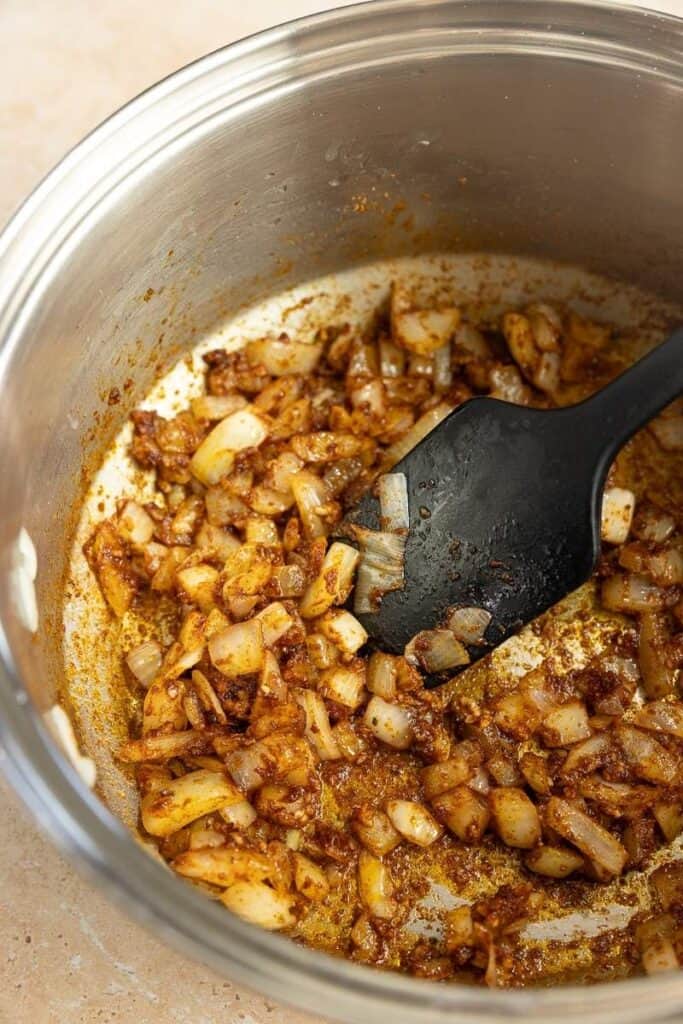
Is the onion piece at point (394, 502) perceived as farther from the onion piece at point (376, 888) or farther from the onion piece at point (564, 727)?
the onion piece at point (376, 888)

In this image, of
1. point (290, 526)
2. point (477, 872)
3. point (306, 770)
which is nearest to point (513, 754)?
point (477, 872)

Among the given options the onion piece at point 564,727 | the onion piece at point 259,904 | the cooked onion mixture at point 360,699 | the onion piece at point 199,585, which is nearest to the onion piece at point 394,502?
the cooked onion mixture at point 360,699

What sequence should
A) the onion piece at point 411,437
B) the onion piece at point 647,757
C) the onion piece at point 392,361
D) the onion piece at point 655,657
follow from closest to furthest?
the onion piece at point 647,757 → the onion piece at point 655,657 → the onion piece at point 411,437 → the onion piece at point 392,361

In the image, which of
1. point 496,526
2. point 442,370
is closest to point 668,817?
point 496,526

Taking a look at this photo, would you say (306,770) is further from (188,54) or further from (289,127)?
(188,54)

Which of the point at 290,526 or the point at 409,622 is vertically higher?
the point at 290,526

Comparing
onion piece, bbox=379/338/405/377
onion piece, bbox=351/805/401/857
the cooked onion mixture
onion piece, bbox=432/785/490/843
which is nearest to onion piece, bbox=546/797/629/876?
the cooked onion mixture

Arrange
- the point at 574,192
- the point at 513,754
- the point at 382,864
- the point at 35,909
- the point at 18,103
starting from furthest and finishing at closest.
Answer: the point at 18,103 < the point at 574,192 < the point at 513,754 < the point at 382,864 < the point at 35,909
